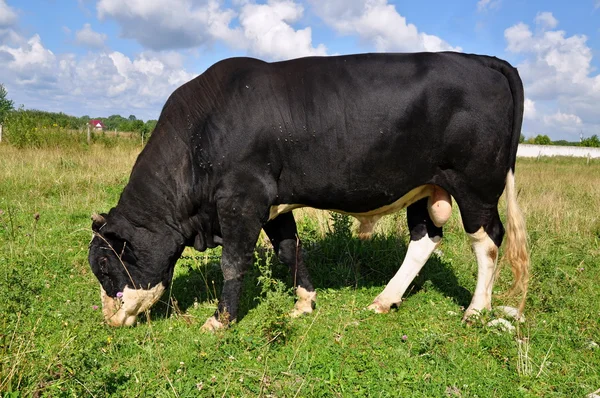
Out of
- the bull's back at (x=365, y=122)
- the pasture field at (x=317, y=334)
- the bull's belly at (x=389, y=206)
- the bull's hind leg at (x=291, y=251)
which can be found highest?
the bull's back at (x=365, y=122)

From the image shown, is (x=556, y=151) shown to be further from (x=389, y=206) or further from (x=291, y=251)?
(x=291, y=251)

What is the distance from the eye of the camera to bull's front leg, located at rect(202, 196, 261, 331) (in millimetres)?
3982

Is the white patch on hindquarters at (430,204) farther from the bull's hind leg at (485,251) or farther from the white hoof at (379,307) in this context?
the white hoof at (379,307)

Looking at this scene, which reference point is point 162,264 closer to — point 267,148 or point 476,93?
point 267,148

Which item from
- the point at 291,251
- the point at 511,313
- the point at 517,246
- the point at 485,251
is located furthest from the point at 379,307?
the point at 517,246

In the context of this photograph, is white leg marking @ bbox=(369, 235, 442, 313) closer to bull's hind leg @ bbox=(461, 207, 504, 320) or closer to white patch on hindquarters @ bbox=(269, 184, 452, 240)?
white patch on hindquarters @ bbox=(269, 184, 452, 240)

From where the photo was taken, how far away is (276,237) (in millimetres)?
4828

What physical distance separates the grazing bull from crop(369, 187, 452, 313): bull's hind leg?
1.62ft

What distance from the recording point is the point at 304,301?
469 centimetres

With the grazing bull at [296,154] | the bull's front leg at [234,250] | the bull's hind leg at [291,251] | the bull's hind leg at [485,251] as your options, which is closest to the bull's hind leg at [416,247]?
the bull's hind leg at [485,251]

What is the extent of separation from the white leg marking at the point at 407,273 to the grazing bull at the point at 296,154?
1.91 feet

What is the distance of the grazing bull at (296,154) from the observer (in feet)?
13.1

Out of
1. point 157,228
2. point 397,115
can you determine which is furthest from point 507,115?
point 157,228

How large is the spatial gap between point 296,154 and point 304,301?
1517 mm
